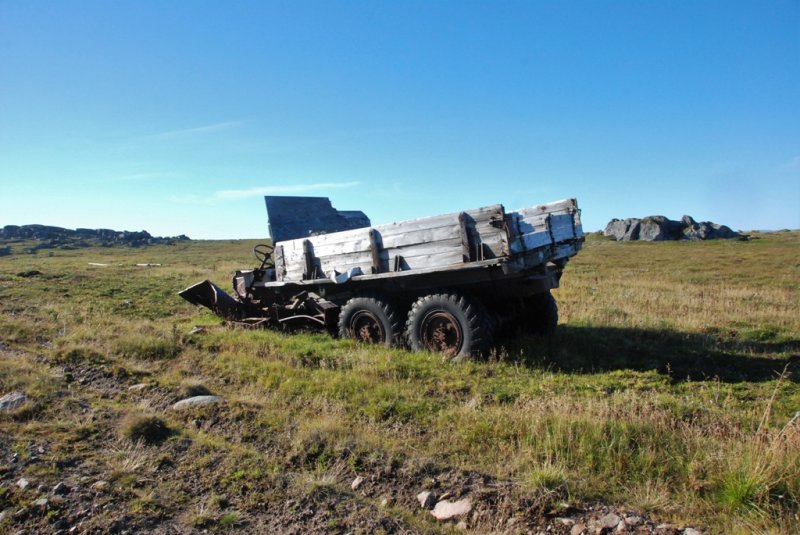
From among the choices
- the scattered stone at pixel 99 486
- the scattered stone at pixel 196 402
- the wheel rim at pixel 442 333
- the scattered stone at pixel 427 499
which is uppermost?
the wheel rim at pixel 442 333

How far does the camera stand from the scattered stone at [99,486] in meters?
3.86

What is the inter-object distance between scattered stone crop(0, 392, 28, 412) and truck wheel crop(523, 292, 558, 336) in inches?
273

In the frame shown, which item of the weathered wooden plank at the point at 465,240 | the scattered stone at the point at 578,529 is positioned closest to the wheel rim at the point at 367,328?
the weathered wooden plank at the point at 465,240

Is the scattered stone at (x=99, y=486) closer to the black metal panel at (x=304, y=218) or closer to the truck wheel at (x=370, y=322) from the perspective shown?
the truck wheel at (x=370, y=322)

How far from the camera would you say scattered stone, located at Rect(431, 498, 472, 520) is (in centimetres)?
351

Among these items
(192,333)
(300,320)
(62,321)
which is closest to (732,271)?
(300,320)

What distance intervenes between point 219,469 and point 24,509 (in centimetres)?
128

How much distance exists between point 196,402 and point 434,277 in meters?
3.46

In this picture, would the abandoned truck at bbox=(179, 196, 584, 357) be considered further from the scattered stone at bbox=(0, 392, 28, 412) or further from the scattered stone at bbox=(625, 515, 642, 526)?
the scattered stone at bbox=(0, 392, 28, 412)

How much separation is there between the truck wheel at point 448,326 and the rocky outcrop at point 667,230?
178ft

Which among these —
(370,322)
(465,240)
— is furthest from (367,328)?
(465,240)

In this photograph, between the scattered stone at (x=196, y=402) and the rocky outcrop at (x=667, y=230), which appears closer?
the scattered stone at (x=196, y=402)

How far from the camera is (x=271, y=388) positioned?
632cm

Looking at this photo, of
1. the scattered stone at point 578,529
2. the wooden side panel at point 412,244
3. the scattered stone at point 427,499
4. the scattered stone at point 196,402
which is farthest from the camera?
the wooden side panel at point 412,244
